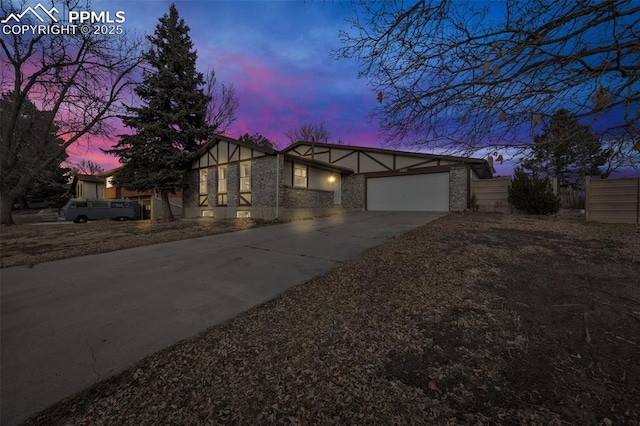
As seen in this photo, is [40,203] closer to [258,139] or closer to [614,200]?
[258,139]

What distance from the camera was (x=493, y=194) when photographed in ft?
46.3

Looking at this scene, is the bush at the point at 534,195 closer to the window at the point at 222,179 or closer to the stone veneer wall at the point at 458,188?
the stone veneer wall at the point at 458,188

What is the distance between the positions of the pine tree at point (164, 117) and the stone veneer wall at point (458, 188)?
49.0 feet

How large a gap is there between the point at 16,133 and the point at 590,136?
26.4 m

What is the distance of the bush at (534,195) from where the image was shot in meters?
12.1

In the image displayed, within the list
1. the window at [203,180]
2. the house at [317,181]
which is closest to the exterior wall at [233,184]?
the house at [317,181]

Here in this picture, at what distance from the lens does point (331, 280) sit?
4328 millimetres

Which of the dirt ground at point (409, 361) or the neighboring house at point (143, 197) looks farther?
the neighboring house at point (143, 197)

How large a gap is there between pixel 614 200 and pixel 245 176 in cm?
1592

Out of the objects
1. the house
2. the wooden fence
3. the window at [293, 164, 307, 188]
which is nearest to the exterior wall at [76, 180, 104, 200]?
the house

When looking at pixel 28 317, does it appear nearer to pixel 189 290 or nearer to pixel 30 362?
pixel 30 362

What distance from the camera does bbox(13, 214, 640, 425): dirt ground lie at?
176 centimetres

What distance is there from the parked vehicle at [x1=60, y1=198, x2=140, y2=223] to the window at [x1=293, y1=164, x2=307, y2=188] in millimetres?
A: 15291

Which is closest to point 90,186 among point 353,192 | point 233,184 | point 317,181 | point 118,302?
point 233,184
